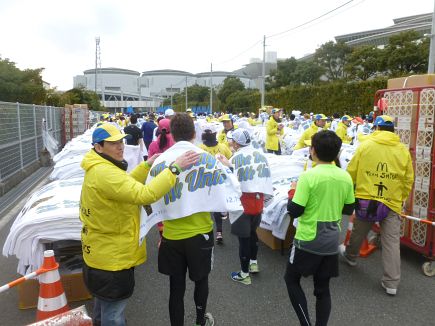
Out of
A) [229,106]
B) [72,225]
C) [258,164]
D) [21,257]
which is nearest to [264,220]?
[258,164]

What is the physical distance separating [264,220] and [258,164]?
1341 millimetres

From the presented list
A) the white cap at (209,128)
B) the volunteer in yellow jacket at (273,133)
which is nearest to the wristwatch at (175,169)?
the white cap at (209,128)

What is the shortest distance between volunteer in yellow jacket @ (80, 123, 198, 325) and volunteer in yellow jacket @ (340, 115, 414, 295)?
7.48 ft

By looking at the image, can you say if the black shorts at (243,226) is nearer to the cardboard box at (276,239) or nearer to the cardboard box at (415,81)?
the cardboard box at (276,239)

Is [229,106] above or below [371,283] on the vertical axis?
above

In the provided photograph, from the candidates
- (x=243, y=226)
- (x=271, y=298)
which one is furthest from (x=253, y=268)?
(x=243, y=226)

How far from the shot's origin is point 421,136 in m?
4.43

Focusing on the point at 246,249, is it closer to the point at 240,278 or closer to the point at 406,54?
the point at 240,278

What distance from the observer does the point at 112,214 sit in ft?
7.79

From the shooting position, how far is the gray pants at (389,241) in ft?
12.7

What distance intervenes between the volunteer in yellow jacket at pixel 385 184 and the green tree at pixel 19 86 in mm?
27030

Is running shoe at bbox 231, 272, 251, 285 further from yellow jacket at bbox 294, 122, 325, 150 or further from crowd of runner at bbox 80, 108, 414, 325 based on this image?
yellow jacket at bbox 294, 122, 325, 150

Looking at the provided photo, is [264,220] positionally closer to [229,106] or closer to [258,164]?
[258,164]

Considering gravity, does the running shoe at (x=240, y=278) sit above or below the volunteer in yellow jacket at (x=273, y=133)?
below
